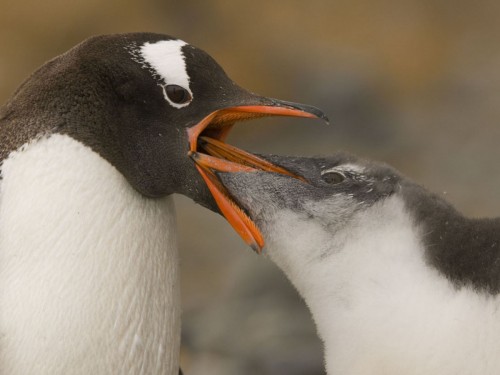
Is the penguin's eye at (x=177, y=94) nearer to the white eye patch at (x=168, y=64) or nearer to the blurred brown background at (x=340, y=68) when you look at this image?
the white eye patch at (x=168, y=64)

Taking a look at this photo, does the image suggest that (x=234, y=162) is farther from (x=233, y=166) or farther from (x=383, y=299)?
(x=383, y=299)

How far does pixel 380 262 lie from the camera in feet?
4.98

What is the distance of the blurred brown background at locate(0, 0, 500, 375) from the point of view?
3.87 meters

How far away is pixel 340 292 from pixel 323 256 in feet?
0.23

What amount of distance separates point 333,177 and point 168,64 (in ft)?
1.18

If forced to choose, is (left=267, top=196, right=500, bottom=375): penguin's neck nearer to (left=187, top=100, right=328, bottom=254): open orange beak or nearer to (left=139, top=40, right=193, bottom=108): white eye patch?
(left=187, top=100, right=328, bottom=254): open orange beak

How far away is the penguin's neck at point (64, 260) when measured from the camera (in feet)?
5.04

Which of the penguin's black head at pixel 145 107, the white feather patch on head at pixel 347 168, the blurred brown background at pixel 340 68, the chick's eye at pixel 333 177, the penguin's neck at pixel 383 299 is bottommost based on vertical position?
the blurred brown background at pixel 340 68

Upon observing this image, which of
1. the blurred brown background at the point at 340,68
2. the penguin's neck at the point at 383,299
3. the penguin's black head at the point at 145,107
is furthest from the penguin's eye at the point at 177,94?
the blurred brown background at the point at 340,68

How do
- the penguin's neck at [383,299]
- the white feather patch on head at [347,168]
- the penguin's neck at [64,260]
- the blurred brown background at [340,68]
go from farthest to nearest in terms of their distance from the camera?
1. the blurred brown background at [340,68]
2. the white feather patch on head at [347,168]
3. the penguin's neck at [64,260]
4. the penguin's neck at [383,299]

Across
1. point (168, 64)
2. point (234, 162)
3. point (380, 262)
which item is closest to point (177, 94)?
point (168, 64)

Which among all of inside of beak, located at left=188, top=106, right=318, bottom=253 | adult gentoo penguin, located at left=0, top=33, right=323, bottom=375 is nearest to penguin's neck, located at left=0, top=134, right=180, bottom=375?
adult gentoo penguin, located at left=0, top=33, right=323, bottom=375

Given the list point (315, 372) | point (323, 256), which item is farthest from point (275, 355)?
point (323, 256)

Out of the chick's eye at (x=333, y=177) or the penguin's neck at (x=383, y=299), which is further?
the chick's eye at (x=333, y=177)
